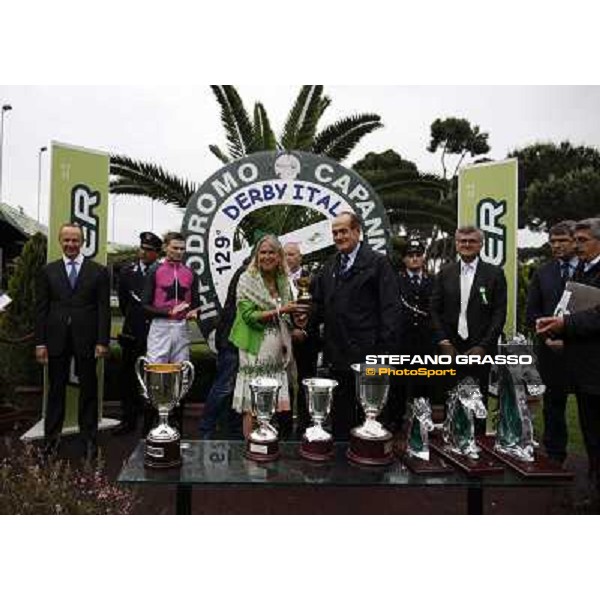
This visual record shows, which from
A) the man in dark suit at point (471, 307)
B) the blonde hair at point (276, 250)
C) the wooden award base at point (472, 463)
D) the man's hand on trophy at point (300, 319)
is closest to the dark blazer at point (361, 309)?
the man's hand on trophy at point (300, 319)

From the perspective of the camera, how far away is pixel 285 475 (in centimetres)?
186

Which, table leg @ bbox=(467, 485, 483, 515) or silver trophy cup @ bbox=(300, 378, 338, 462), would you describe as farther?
table leg @ bbox=(467, 485, 483, 515)

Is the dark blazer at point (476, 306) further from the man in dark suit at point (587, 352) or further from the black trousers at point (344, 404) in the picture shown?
the black trousers at point (344, 404)

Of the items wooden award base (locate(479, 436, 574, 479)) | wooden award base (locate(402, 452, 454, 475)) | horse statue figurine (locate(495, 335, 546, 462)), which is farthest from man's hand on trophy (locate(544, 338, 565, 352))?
wooden award base (locate(402, 452, 454, 475))

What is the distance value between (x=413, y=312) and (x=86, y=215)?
2281mm

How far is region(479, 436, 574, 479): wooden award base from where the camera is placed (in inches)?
73.2

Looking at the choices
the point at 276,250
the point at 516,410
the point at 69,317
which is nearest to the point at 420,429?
the point at 516,410

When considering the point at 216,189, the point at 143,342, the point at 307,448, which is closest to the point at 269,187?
the point at 216,189

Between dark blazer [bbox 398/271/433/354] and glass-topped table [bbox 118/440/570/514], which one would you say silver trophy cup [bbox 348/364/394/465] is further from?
dark blazer [bbox 398/271/433/354]

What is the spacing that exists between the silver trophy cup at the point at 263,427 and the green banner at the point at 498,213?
204 cm

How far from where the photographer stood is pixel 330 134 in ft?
17.9

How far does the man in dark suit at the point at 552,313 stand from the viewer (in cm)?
298

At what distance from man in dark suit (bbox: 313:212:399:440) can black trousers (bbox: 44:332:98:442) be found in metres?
1.51

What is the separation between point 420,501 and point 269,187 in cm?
227
